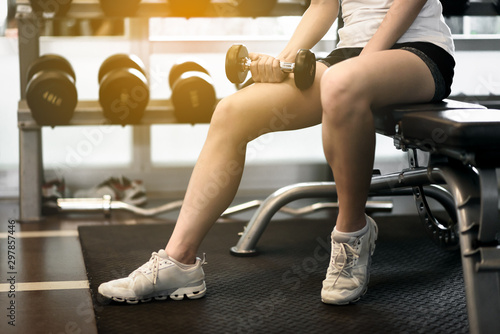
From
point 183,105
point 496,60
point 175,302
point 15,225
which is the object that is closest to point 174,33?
point 183,105

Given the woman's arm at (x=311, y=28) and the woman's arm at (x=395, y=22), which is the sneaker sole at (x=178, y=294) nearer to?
the woman's arm at (x=311, y=28)

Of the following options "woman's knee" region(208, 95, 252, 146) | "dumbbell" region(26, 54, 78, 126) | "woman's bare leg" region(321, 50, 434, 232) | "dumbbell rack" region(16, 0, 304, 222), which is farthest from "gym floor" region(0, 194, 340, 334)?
"woman's bare leg" region(321, 50, 434, 232)

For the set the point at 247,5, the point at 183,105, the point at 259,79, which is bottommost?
the point at 183,105

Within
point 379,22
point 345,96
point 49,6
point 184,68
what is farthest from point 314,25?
point 49,6

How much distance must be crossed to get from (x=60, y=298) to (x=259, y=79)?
802 mm

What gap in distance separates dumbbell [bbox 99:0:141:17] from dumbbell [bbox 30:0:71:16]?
0.15 metres

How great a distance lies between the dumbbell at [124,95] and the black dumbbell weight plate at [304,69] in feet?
3.97

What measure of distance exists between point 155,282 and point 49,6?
4.90ft

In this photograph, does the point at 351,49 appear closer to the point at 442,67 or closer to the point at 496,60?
the point at 442,67

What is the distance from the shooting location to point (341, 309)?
154 centimetres

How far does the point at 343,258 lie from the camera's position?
5.05 ft

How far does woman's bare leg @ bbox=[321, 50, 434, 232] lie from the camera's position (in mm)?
1394

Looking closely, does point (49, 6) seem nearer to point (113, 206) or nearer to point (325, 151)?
point (113, 206)

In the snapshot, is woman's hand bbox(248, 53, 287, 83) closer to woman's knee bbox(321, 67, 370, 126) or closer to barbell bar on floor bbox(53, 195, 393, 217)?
woman's knee bbox(321, 67, 370, 126)
